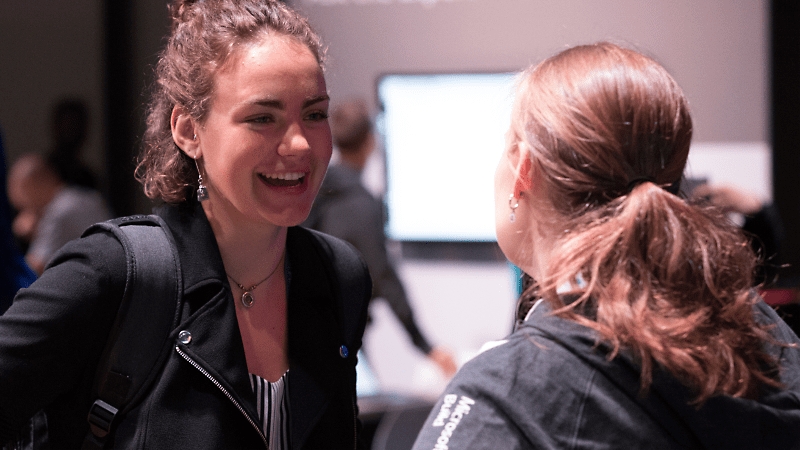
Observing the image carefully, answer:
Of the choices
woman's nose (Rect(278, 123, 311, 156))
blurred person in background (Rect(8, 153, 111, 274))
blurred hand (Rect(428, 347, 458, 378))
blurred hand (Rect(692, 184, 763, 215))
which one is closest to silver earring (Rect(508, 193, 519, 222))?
woman's nose (Rect(278, 123, 311, 156))

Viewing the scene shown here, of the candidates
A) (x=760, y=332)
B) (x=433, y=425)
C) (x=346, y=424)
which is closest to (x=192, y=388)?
(x=346, y=424)

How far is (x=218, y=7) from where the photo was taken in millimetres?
1778

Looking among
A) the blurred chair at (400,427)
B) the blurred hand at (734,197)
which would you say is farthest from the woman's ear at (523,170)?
the blurred hand at (734,197)

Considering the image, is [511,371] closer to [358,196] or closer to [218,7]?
[218,7]

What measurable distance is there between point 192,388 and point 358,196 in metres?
3.01

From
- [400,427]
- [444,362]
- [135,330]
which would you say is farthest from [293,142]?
[444,362]

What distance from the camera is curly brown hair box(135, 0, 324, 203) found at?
1701mm

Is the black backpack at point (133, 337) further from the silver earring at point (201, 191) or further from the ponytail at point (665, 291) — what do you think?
the ponytail at point (665, 291)

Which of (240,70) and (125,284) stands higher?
(240,70)

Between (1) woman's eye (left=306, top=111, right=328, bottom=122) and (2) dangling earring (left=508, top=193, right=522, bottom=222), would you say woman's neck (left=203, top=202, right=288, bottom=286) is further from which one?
(2) dangling earring (left=508, top=193, right=522, bottom=222)

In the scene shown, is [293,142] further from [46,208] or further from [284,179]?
[46,208]

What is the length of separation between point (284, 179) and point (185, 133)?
0.24 m

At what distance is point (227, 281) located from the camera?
66.7 inches

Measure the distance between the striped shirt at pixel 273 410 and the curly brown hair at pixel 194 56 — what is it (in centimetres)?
43
